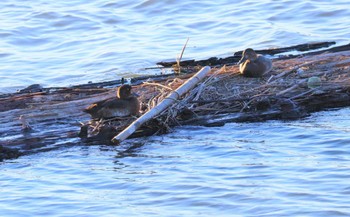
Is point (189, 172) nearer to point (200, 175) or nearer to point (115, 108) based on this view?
point (200, 175)

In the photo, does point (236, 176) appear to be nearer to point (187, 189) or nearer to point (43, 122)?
point (187, 189)

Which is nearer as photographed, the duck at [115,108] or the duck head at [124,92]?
the duck at [115,108]

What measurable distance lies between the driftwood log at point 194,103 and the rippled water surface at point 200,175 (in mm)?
195

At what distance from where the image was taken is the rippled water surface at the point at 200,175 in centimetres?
873

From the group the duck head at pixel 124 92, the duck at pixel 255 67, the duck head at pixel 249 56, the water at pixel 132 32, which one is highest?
the water at pixel 132 32

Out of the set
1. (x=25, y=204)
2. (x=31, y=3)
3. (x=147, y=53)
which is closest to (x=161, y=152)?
(x=25, y=204)

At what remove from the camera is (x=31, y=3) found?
24.9 meters

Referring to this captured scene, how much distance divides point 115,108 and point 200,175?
6.81ft

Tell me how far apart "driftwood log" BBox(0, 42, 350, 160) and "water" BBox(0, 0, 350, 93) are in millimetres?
3360

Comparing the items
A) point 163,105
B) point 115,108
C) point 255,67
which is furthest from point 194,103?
point 255,67

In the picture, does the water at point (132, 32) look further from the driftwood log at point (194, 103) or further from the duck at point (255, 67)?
the duck at point (255, 67)

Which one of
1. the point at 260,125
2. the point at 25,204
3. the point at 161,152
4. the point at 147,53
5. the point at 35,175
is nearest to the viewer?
the point at 25,204

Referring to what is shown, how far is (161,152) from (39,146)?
1393 mm

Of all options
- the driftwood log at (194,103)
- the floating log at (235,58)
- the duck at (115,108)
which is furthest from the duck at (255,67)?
the duck at (115,108)
